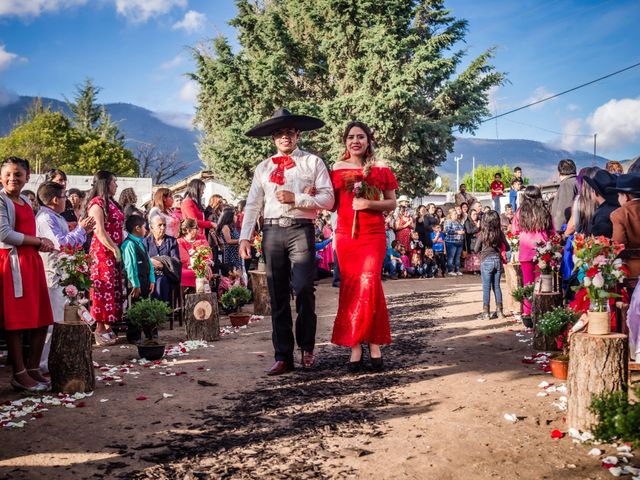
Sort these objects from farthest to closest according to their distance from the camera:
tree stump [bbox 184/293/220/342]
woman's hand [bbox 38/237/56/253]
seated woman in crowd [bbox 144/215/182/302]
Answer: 1. seated woman in crowd [bbox 144/215/182/302]
2. tree stump [bbox 184/293/220/342]
3. woman's hand [bbox 38/237/56/253]

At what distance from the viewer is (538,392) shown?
5176 mm

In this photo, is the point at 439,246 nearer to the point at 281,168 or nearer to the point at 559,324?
the point at 559,324

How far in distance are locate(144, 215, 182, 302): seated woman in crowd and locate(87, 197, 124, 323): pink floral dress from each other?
149 cm

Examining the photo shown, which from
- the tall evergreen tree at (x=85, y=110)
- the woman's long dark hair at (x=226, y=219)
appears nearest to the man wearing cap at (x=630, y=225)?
the woman's long dark hair at (x=226, y=219)

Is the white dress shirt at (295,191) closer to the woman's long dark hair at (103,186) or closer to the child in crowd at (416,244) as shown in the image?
the woman's long dark hair at (103,186)

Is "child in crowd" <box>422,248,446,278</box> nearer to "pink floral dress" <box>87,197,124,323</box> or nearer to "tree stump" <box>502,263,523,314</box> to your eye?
"tree stump" <box>502,263,523,314</box>

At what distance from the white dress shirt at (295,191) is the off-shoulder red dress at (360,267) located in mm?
214

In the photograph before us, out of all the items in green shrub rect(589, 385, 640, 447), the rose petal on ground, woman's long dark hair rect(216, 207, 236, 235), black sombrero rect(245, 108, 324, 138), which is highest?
black sombrero rect(245, 108, 324, 138)

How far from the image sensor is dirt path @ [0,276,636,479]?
3.65 metres

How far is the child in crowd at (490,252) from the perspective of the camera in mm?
10070

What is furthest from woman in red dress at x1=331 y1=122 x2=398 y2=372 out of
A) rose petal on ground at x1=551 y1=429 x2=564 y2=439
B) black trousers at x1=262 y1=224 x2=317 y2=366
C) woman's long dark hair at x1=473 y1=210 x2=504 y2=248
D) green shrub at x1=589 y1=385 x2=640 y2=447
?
woman's long dark hair at x1=473 y1=210 x2=504 y2=248

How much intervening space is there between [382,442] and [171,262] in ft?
21.7

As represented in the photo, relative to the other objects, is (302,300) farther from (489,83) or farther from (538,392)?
(489,83)

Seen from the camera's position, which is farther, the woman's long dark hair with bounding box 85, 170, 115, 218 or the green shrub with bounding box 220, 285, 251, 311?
the green shrub with bounding box 220, 285, 251, 311
